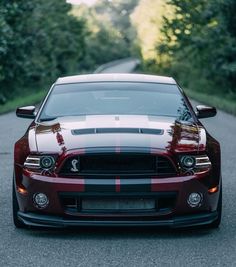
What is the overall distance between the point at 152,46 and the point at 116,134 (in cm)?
5728

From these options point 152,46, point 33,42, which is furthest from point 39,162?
point 152,46

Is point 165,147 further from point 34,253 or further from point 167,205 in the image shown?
point 34,253

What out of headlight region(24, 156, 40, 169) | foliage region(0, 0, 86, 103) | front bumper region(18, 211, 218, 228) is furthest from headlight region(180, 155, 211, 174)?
foliage region(0, 0, 86, 103)

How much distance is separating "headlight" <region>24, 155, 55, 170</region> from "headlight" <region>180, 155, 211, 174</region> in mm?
1069

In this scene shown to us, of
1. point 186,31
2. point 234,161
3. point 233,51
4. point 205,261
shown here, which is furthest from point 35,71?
point 205,261

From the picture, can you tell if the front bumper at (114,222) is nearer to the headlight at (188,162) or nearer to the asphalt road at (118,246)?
the asphalt road at (118,246)

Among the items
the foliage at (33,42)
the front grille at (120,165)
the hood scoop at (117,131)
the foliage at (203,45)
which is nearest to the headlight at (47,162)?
the front grille at (120,165)

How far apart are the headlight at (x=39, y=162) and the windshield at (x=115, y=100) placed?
1.10 m

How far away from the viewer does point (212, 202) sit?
20.5ft

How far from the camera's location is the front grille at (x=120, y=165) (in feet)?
19.9

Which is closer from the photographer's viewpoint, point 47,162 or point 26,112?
point 47,162

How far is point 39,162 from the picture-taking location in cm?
617

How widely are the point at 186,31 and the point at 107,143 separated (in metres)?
36.2

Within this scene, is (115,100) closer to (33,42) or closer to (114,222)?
(114,222)
